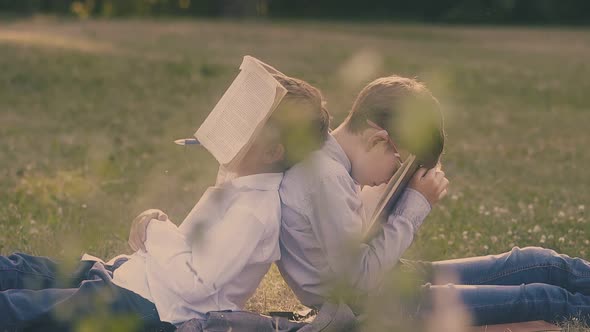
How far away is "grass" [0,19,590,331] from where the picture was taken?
6.40 meters

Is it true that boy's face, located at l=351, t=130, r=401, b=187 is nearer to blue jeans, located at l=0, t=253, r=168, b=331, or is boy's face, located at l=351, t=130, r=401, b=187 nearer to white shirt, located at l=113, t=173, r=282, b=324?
white shirt, located at l=113, t=173, r=282, b=324

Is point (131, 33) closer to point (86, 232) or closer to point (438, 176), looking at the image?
point (86, 232)

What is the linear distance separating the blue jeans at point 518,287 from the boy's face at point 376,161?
0.62 meters

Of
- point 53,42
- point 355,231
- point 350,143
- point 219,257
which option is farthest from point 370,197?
point 53,42

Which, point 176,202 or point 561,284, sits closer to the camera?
point 561,284

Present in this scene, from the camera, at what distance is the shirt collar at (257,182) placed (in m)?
4.09

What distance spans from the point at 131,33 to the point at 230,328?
17.2m

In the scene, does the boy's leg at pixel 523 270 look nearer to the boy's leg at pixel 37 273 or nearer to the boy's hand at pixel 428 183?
the boy's hand at pixel 428 183

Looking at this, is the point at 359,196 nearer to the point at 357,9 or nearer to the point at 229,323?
the point at 229,323

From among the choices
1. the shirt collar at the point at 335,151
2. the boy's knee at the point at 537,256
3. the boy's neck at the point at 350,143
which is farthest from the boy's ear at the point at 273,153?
the boy's knee at the point at 537,256

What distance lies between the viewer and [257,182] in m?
4.09

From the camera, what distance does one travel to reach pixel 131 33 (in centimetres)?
2044

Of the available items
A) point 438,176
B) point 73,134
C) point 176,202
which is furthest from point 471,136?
point 438,176

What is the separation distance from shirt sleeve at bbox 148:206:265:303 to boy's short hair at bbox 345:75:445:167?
0.68m
